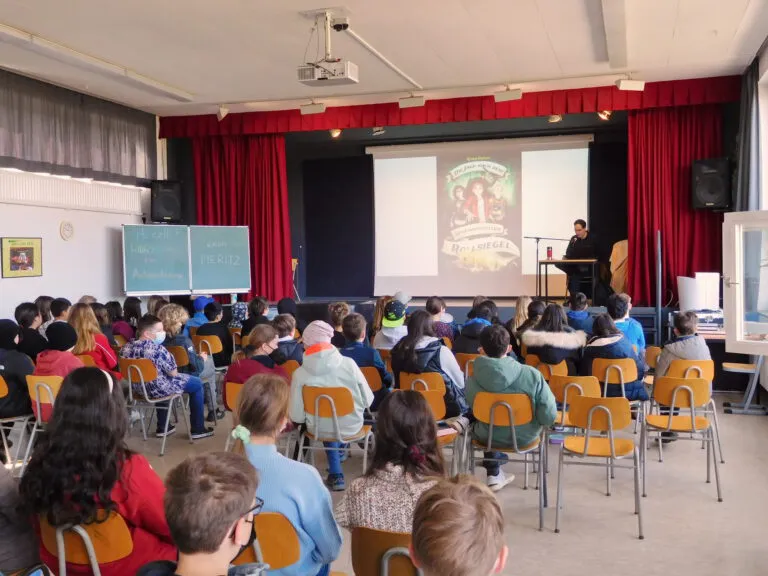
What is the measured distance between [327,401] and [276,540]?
2.06 m

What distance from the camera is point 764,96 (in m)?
7.33

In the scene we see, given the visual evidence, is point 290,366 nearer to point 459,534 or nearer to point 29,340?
point 29,340

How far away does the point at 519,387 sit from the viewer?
12.7ft

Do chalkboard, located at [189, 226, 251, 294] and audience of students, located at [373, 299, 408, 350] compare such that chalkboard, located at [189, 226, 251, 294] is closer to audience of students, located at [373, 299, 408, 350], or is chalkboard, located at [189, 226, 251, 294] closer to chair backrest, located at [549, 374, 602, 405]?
audience of students, located at [373, 299, 408, 350]

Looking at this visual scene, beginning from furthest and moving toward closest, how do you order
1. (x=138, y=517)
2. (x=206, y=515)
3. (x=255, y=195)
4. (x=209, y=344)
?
1. (x=255, y=195)
2. (x=209, y=344)
3. (x=138, y=517)
4. (x=206, y=515)

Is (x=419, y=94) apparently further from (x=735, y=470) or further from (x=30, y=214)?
(x=735, y=470)

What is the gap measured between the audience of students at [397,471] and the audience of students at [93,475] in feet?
1.91

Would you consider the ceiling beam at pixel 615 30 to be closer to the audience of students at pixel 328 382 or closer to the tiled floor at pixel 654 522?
the tiled floor at pixel 654 522

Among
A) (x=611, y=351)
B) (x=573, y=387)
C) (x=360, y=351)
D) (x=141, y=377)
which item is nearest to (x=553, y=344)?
(x=611, y=351)

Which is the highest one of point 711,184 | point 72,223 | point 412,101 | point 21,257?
point 412,101

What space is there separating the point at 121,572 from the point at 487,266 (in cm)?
910

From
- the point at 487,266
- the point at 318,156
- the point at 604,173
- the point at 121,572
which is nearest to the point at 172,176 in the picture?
the point at 318,156

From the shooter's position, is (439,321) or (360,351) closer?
(360,351)

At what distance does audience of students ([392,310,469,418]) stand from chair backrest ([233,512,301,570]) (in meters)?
2.41
